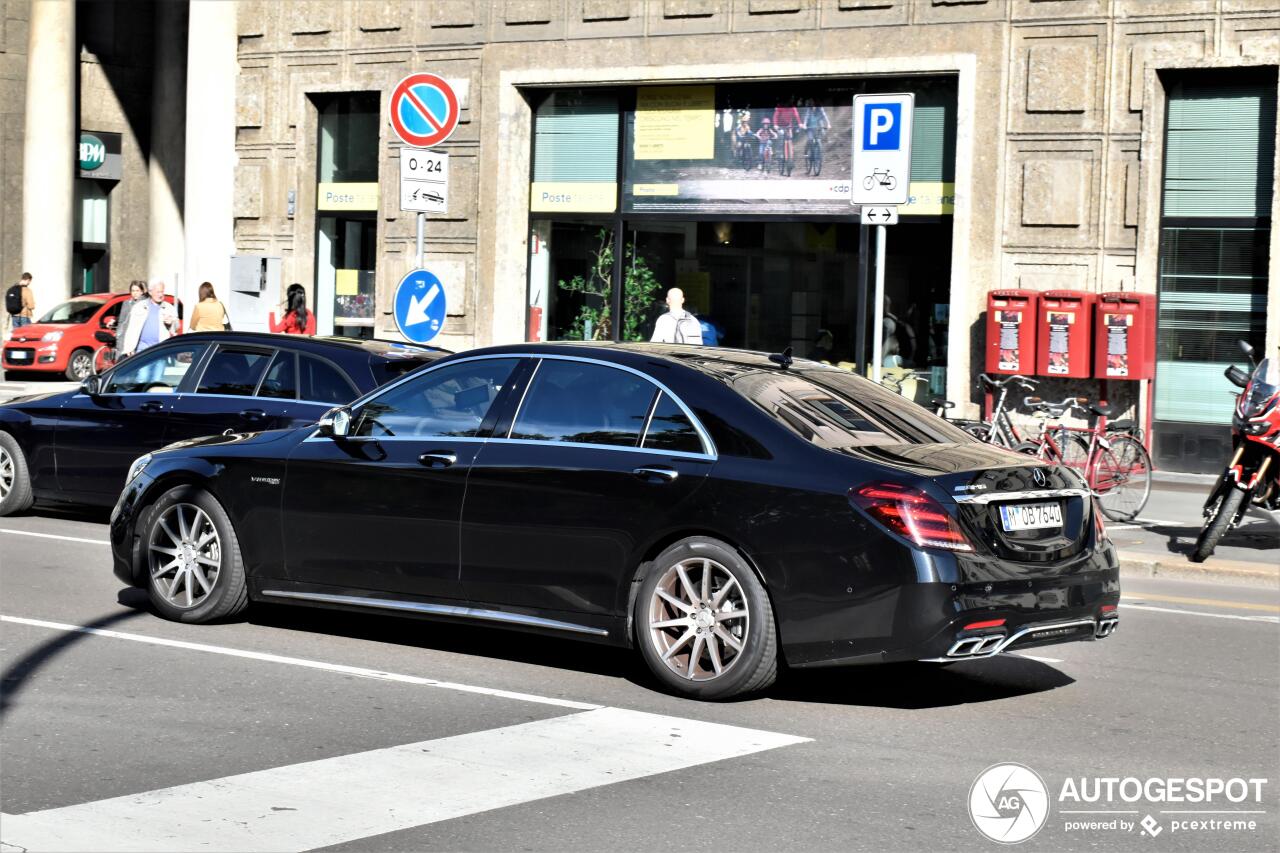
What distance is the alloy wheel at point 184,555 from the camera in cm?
894

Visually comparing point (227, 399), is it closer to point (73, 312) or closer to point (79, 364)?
point (79, 364)

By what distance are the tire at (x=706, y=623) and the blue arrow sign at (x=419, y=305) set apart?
22.4 feet

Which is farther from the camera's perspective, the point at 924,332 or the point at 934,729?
the point at 924,332

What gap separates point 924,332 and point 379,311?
7.26 m

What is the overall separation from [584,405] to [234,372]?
5.06 m

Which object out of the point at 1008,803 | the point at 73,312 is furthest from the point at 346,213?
the point at 1008,803

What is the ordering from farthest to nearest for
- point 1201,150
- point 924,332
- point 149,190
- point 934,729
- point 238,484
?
point 149,190 → point 924,332 → point 1201,150 → point 238,484 → point 934,729

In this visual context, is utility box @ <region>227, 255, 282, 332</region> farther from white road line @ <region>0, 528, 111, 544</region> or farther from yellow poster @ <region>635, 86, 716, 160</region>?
white road line @ <region>0, 528, 111, 544</region>

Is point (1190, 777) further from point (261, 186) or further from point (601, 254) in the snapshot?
point (261, 186)

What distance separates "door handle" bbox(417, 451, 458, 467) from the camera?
8.08m

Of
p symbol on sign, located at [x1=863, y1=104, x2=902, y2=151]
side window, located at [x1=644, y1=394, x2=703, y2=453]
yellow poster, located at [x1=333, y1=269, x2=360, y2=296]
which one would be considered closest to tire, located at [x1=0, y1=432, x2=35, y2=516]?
p symbol on sign, located at [x1=863, y1=104, x2=902, y2=151]

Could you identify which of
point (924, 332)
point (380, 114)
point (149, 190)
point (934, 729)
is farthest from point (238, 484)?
point (149, 190)

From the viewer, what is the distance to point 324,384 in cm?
1162

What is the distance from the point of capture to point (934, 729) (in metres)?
6.96
